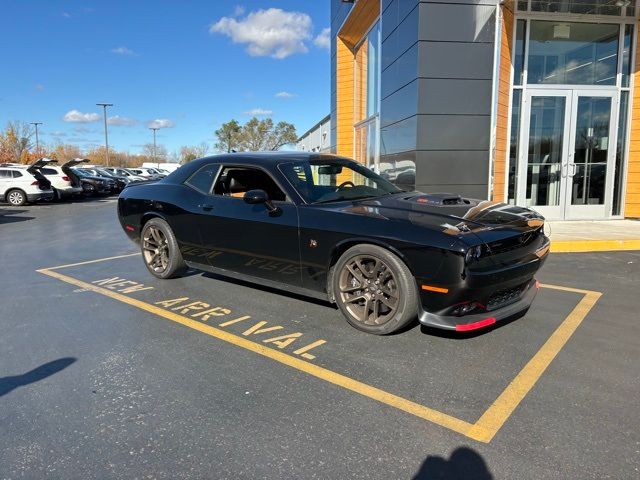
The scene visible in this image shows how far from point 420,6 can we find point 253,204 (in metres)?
6.98

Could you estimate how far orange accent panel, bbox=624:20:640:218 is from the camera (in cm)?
1037

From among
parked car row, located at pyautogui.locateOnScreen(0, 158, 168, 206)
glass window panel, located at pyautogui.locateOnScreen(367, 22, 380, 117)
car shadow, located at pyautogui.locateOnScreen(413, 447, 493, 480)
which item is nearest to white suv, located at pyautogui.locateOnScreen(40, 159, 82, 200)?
parked car row, located at pyautogui.locateOnScreen(0, 158, 168, 206)

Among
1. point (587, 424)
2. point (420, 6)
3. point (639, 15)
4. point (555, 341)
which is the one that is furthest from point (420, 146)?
point (587, 424)

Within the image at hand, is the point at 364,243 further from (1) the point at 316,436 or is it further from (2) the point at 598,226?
(2) the point at 598,226

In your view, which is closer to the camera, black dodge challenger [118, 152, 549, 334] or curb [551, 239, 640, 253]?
black dodge challenger [118, 152, 549, 334]

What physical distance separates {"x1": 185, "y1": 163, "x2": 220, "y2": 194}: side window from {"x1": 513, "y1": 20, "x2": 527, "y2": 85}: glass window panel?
25.3ft

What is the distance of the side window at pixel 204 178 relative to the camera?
5.36 metres

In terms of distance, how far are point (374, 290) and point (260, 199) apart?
131cm

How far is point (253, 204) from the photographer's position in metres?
4.65

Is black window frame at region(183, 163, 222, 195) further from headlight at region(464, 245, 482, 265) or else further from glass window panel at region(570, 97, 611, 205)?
glass window panel at region(570, 97, 611, 205)

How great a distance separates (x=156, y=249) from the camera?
590 centimetres

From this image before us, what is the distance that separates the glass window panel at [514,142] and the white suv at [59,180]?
712 inches

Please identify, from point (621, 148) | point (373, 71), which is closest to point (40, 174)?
point (373, 71)

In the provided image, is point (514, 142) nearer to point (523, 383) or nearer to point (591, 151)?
point (591, 151)
